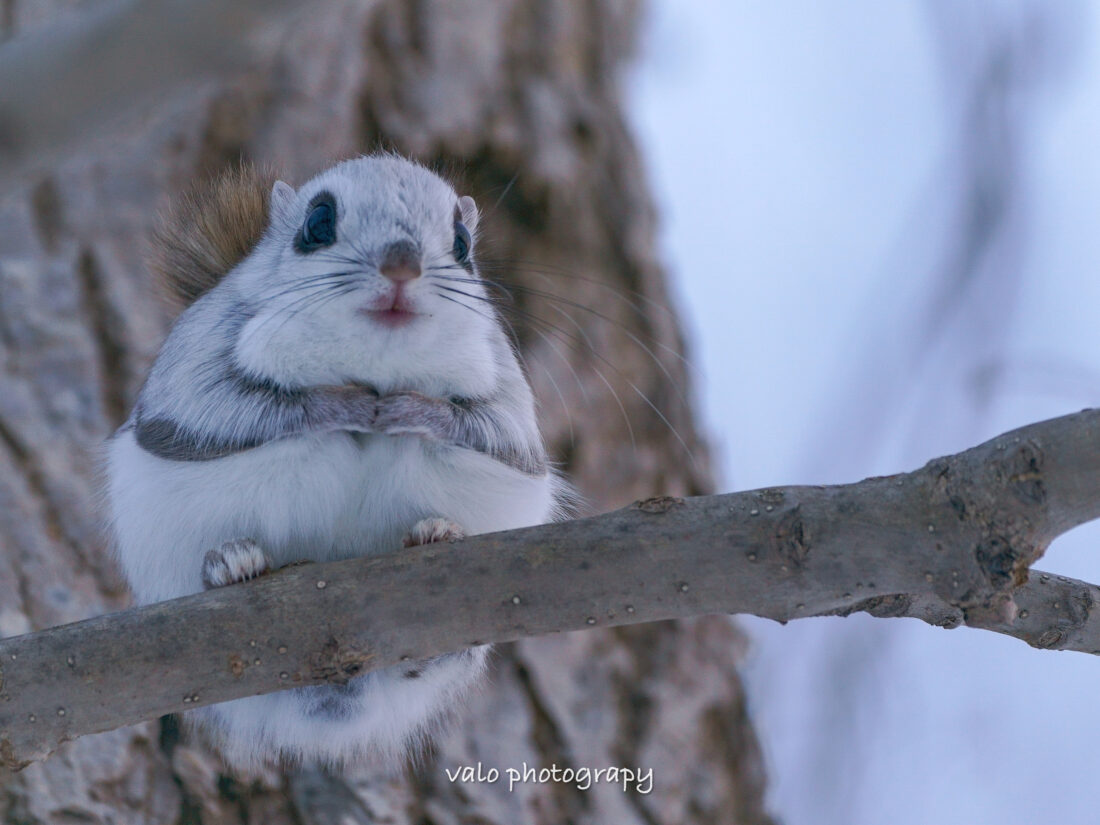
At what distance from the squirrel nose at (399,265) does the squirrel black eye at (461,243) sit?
1.00ft

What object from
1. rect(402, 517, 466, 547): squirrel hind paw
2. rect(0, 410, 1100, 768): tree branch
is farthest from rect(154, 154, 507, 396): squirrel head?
rect(0, 410, 1100, 768): tree branch

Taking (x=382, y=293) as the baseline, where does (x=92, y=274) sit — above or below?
above

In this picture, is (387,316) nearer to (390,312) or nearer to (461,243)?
(390,312)

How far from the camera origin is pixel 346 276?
1.75 metres

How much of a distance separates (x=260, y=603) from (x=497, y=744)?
1.24 meters

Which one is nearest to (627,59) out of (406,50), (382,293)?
(406,50)

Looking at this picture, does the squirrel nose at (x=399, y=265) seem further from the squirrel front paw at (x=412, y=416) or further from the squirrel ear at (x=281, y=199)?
the squirrel ear at (x=281, y=199)

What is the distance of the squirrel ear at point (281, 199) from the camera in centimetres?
210

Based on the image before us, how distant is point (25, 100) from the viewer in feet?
2.26

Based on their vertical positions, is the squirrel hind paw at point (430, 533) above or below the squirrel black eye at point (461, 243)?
below

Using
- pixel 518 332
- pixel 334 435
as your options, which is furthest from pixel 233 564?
pixel 518 332

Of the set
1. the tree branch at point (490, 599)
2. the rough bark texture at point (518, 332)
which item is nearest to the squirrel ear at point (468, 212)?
the rough bark texture at point (518, 332)

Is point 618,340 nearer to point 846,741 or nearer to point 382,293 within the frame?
point 846,741

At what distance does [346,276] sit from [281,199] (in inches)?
18.2
